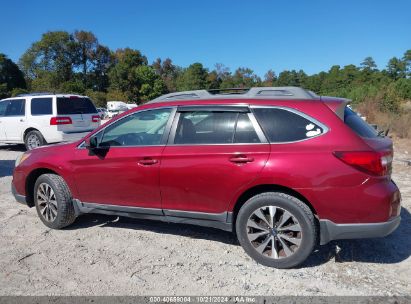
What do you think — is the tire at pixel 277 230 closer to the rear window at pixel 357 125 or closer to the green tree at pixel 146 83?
the rear window at pixel 357 125

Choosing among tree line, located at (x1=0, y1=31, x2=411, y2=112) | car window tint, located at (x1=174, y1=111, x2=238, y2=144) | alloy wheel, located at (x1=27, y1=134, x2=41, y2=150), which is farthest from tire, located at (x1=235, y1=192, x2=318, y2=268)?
tree line, located at (x1=0, y1=31, x2=411, y2=112)

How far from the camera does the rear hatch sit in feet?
34.9

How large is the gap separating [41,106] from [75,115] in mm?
1045

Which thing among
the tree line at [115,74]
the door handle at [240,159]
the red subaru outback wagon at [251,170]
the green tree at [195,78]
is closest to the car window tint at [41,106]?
the red subaru outback wagon at [251,170]

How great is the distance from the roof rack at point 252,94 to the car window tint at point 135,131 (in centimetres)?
22

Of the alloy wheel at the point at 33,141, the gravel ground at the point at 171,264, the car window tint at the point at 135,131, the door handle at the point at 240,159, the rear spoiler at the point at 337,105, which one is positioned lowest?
the gravel ground at the point at 171,264

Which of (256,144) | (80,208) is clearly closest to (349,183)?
(256,144)

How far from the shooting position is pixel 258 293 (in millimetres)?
3266

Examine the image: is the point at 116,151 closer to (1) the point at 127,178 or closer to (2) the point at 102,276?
(1) the point at 127,178

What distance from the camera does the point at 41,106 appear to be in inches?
429

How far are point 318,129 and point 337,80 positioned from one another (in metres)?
85.5

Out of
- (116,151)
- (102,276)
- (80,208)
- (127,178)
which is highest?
(116,151)

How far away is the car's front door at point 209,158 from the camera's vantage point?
3676mm

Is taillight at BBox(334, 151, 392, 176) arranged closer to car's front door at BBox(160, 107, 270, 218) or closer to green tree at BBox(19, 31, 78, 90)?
car's front door at BBox(160, 107, 270, 218)
